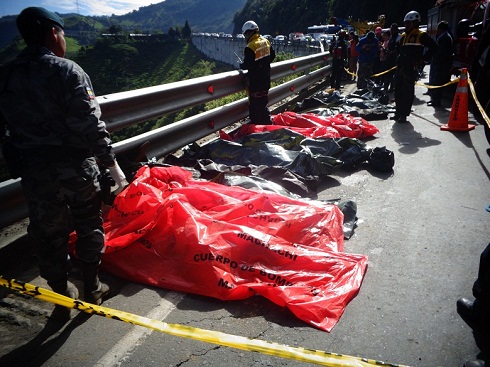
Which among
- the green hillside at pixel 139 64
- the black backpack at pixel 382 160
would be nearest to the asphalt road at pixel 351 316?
the black backpack at pixel 382 160

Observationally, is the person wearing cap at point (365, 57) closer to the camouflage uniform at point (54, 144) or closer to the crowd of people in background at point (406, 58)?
the crowd of people in background at point (406, 58)

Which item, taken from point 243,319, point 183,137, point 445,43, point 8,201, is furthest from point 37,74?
point 445,43

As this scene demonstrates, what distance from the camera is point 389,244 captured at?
9.04 ft

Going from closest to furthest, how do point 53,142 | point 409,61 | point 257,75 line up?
point 53,142 → point 257,75 → point 409,61

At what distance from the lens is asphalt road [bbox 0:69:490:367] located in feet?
5.86

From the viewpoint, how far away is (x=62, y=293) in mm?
2227

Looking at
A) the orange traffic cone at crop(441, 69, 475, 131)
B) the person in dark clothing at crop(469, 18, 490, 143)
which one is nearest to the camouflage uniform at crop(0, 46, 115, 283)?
the person in dark clothing at crop(469, 18, 490, 143)

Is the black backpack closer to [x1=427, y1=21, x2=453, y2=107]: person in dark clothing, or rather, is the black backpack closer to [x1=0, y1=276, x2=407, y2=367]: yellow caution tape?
[x1=0, y1=276, x2=407, y2=367]: yellow caution tape

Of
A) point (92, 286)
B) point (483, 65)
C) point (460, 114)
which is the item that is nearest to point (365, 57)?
point (460, 114)

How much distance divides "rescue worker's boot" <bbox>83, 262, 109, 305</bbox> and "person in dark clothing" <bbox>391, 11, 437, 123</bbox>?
6.38m

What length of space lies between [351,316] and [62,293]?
1782mm

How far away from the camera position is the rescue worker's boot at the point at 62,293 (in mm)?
2025

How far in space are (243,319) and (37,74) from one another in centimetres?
179

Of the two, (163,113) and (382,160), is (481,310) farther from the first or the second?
(163,113)
